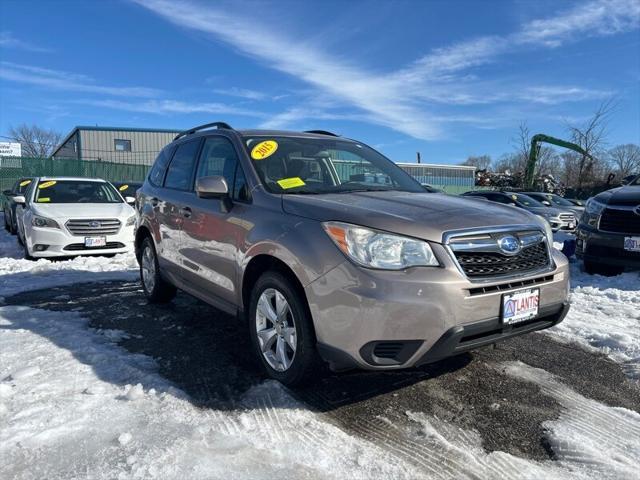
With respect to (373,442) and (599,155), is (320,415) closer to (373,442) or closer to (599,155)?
(373,442)

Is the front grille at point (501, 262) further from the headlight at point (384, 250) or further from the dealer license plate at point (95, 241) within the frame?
the dealer license plate at point (95, 241)

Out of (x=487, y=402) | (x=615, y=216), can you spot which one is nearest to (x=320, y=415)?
(x=487, y=402)

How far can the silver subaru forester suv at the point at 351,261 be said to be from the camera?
2676mm

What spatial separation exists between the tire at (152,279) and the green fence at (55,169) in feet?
65.2

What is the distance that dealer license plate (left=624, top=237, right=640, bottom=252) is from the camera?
627cm

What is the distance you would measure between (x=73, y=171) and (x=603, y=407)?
2541 cm

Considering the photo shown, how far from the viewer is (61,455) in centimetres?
243

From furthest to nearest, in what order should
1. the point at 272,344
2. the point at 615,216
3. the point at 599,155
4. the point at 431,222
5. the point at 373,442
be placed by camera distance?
the point at 599,155 < the point at 615,216 < the point at 272,344 < the point at 431,222 < the point at 373,442

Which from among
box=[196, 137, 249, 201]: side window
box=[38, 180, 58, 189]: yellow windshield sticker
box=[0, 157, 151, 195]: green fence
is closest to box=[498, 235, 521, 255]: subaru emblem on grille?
box=[196, 137, 249, 201]: side window

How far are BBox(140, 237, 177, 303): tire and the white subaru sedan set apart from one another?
3.52m

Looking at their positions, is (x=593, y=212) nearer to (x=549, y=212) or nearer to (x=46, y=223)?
(x=46, y=223)

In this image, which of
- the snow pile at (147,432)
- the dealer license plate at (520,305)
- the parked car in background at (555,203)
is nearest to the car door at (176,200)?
the snow pile at (147,432)

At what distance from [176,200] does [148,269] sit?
1.28 m

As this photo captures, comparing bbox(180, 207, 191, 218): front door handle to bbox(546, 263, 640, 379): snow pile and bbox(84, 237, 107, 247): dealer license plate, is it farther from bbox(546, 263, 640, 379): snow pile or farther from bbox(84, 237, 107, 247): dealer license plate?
bbox(84, 237, 107, 247): dealer license plate
